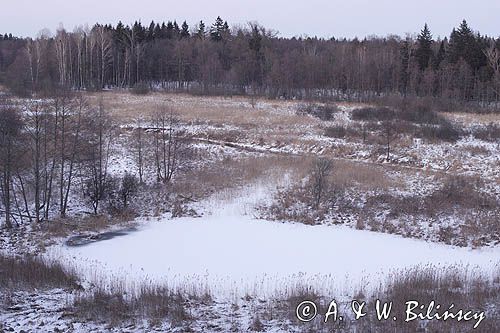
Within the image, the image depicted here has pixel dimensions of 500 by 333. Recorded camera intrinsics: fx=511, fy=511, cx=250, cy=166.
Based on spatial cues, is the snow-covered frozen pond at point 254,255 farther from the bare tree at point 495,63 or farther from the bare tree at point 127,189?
the bare tree at point 495,63

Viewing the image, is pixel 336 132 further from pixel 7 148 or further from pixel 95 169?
pixel 7 148

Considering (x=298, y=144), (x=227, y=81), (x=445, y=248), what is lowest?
(x=445, y=248)

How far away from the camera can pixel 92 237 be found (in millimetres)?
20578

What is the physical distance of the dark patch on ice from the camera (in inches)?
782

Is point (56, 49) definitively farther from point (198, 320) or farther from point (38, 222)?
point (198, 320)

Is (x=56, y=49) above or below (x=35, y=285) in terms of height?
above

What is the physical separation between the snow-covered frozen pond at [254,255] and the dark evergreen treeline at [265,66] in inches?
1577

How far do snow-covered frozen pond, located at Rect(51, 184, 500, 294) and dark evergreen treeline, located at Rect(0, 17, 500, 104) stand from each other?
131 feet

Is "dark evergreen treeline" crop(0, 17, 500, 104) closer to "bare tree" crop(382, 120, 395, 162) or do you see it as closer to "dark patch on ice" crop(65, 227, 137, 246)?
"bare tree" crop(382, 120, 395, 162)

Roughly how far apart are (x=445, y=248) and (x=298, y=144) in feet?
60.3

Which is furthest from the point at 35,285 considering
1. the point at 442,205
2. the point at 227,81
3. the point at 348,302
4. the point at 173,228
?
the point at 227,81

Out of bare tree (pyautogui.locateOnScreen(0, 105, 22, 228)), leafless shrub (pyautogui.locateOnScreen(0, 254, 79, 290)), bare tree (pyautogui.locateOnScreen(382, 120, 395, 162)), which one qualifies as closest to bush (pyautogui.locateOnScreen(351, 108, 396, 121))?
bare tree (pyautogui.locateOnScreen(382, 120, 395, 162))

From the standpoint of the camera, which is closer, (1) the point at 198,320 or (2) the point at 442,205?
(1) the point at 198,320

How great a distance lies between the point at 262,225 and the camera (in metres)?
22.0
